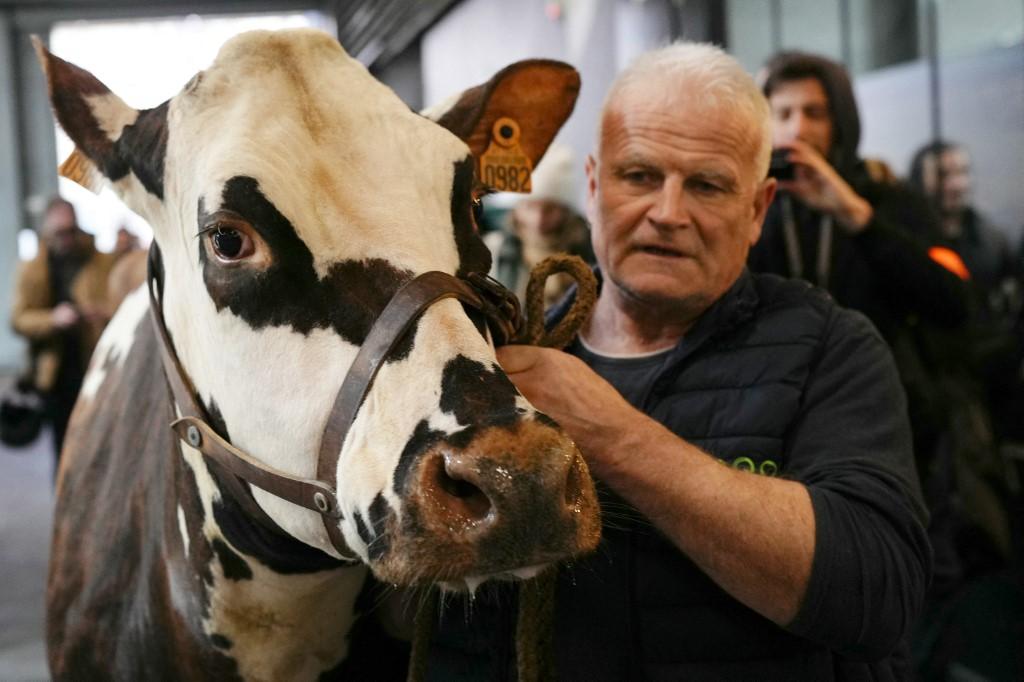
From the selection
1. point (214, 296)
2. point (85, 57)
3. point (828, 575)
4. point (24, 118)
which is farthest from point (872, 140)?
point (24, 118)

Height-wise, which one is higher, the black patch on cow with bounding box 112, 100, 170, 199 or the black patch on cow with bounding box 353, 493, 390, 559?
the black patch on cow with bounding box 112, 100, 170, 199

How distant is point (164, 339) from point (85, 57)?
11805 millimetres

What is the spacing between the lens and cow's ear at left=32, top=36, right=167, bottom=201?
148cm

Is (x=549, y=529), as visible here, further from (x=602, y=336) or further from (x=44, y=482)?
(x=44, y=482)

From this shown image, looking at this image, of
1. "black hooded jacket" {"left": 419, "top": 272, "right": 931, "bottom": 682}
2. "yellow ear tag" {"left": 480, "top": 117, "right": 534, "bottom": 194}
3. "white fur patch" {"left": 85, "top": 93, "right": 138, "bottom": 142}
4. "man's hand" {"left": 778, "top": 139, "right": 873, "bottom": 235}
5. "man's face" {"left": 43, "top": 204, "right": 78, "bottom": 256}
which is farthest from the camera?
"man's face" {"left": 43, "top": 204, "right": 78, "bottom": 256}

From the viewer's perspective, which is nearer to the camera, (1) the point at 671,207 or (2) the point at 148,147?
(2) the point at 148,147

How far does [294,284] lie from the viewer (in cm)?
125

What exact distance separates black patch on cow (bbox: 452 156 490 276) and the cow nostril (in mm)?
354

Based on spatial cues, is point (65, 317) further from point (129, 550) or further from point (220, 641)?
point (220, 641)

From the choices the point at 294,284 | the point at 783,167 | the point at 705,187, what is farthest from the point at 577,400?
the point at 783,167

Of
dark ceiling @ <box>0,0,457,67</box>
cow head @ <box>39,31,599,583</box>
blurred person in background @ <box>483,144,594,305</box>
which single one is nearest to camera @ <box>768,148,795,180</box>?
cow head @ <box>39,31,599,583</box>

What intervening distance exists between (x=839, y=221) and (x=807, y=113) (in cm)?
36

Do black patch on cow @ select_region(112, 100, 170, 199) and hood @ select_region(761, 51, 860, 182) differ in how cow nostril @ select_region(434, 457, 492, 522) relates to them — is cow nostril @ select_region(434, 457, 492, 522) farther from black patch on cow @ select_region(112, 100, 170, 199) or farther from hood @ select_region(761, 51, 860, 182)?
hood @ select_region(761, 51, 860, 182)

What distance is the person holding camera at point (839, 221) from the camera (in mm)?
2531
